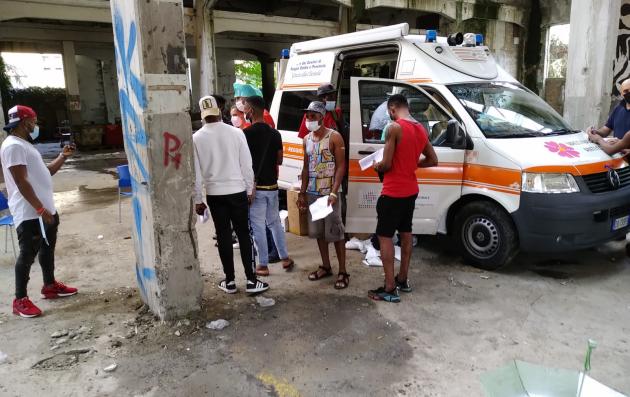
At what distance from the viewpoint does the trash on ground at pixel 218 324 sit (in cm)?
368

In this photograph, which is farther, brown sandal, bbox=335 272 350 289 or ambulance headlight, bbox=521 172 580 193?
brown sandal, bbox=335 272 350 289

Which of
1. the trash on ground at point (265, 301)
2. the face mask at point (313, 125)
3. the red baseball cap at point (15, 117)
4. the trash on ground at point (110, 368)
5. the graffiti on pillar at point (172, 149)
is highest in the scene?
the red baseball cap at point (15, 117)

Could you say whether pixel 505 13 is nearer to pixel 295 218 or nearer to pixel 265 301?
pixel 295 218

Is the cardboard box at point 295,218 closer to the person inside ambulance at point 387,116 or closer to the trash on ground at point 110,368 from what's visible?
the person inside ambulance at point 387,116

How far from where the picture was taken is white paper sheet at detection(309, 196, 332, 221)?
13.8 feet

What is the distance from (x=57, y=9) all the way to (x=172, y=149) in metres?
11.8

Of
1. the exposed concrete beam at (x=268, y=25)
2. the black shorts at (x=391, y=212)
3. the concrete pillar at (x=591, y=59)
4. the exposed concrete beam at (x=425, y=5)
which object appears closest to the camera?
the black shorts at (x=391, y=212)

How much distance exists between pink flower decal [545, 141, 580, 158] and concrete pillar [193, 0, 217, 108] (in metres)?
12.0

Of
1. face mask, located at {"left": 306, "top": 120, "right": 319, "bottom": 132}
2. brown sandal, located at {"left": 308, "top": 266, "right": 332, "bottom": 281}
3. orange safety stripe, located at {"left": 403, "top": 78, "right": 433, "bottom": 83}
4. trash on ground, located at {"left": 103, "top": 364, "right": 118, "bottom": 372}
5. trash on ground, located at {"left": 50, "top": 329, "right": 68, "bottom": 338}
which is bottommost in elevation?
trash on ground, located at {"left": 103, "top": 364, "right": 118, "bottom": 372}

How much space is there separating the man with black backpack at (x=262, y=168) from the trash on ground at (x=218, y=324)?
3.47ft

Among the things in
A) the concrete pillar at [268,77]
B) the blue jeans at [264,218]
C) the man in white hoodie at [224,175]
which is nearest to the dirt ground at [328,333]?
the blue jeans at [264,218]

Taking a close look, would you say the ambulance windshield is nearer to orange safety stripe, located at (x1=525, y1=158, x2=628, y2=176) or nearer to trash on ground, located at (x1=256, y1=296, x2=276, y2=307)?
orange safety stripe, located at (x1=525, y1=158, x2=628, y2=176)

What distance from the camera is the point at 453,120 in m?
4.55

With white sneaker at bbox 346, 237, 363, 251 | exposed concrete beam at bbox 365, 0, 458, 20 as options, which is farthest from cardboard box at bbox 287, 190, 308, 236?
exposed concrete beam at bbox 365, 0, 458, 20
